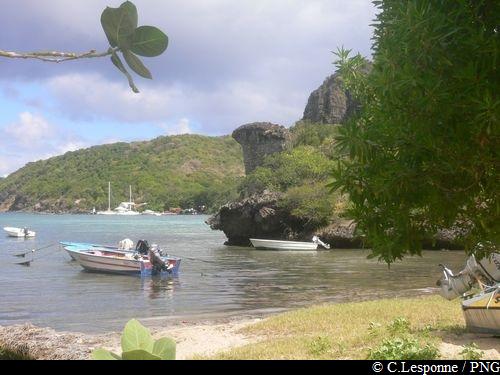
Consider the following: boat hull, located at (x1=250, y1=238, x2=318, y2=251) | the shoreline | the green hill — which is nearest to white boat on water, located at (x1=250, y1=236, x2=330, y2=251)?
boat hull, located at (x1=250, y1=238, x2=318, y2=251)

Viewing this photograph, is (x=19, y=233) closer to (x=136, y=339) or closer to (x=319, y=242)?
(x=319, y=242)

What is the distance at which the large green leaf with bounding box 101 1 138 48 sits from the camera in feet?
5.71

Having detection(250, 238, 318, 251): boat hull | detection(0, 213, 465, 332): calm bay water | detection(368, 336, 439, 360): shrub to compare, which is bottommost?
detection(0, 213, 465, 332): calm bay water

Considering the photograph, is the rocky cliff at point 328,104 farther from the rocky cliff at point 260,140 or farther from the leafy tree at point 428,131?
the leafy tree at point 428,131

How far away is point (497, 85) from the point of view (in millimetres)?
4188

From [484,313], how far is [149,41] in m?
8.03

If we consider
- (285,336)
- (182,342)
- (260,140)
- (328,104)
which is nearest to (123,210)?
(328,104)

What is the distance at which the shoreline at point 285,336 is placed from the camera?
7.92 meters

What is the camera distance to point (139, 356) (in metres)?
1.58

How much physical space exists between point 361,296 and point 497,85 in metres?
17.7

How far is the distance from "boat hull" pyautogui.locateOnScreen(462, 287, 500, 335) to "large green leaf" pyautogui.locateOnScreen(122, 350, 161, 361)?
7.74 meters

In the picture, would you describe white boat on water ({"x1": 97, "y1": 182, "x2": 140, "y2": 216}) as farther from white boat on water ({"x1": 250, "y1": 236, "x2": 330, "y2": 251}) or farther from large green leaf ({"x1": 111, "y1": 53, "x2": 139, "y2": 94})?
large green leaf ({"x1": 111, "y1": 53, "x2": 139, "y2": 94})

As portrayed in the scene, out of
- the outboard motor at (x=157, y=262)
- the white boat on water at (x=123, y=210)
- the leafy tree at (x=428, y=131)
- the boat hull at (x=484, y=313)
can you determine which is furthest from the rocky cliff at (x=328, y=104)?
the leafy tree at (x=428, y=131)

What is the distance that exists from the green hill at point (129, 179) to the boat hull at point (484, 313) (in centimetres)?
15748
